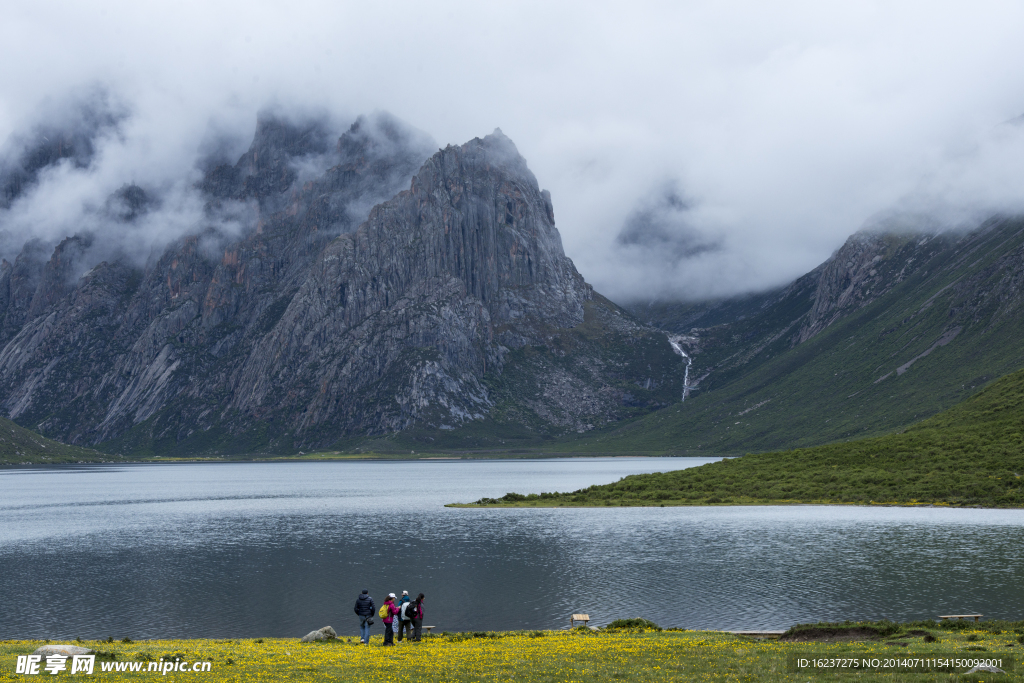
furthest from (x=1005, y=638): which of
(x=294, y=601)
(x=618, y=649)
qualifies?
(x=294, y=601)

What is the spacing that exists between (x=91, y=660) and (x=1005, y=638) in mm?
45146

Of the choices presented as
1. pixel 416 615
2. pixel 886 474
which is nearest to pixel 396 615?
pixel 416 615

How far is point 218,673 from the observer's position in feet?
118

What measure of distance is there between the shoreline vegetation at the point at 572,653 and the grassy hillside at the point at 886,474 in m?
87.9

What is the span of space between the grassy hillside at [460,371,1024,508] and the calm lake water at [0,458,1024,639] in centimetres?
1189

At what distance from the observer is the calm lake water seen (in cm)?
5612

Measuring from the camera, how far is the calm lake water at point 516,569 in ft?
184

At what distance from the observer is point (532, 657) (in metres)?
39.7

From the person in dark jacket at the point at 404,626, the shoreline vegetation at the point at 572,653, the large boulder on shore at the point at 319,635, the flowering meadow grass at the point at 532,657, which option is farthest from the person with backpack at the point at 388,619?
the large boulder on shore at the point at 319,635

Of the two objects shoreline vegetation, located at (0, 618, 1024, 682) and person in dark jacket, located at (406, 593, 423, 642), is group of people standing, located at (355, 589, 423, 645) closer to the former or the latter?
person in dark jacket, located at (406, 593, 423, 642)

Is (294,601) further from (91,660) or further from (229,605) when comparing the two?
(91,660)

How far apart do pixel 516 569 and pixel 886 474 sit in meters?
87.5

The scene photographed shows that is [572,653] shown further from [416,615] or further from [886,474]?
[886,474]

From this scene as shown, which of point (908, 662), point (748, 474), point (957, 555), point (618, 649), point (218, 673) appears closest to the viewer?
point (908, 662)
